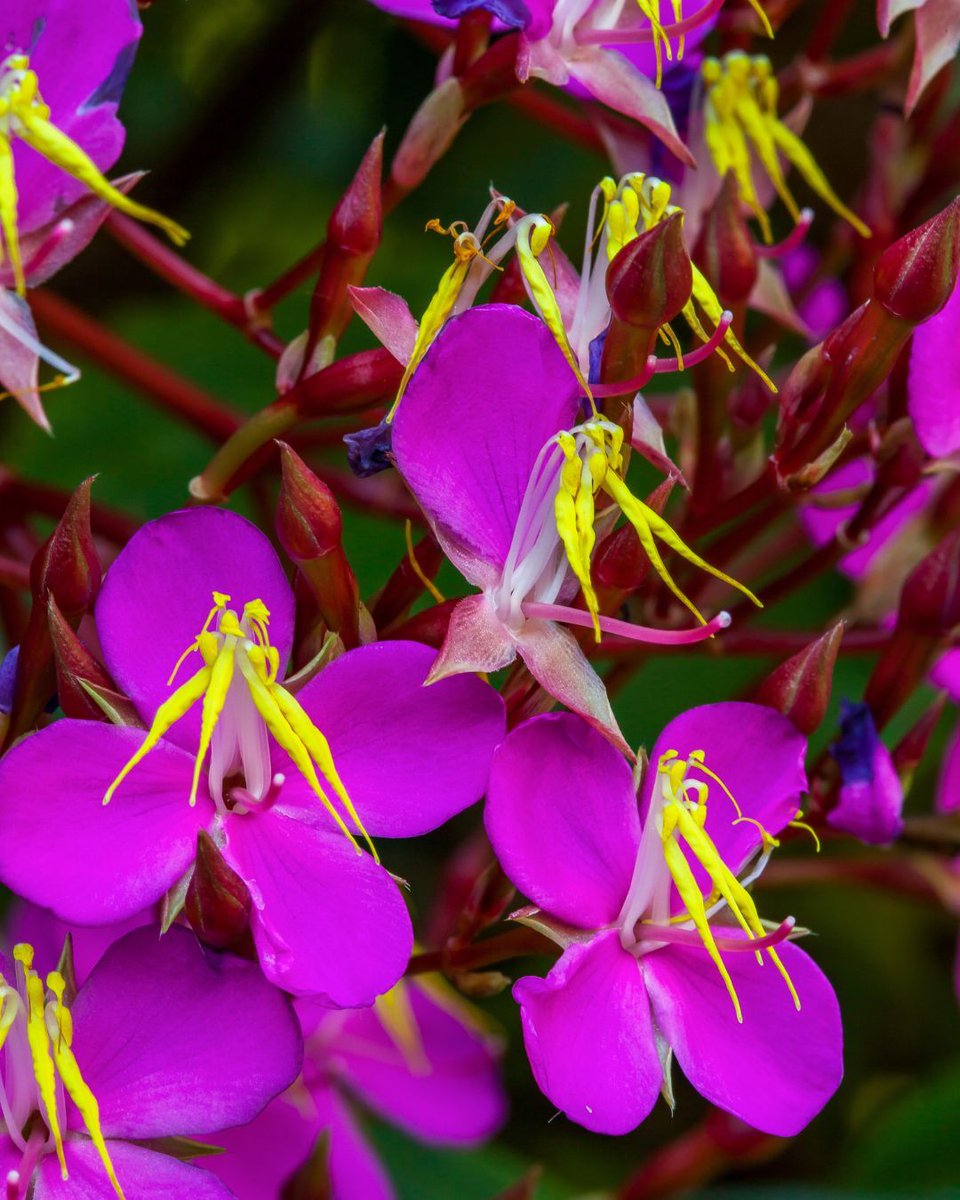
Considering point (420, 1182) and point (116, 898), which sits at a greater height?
point (116, 898)

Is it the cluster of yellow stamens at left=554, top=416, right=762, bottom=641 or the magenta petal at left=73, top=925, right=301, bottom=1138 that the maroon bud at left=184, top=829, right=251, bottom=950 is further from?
the cluster of yellow stamens at left=554, top=416, right=762, bottom=641

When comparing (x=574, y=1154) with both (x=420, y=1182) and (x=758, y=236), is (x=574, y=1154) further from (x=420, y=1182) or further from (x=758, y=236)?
(x=758, y=236)

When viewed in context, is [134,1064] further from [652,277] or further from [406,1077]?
[406,1077]

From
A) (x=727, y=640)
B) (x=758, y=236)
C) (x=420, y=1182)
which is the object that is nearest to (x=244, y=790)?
(x=727, y=640)

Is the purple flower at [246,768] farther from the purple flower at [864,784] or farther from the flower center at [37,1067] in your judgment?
the purple flower at [864,784]

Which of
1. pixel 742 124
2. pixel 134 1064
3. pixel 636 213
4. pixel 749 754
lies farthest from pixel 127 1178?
pixel 742 124
